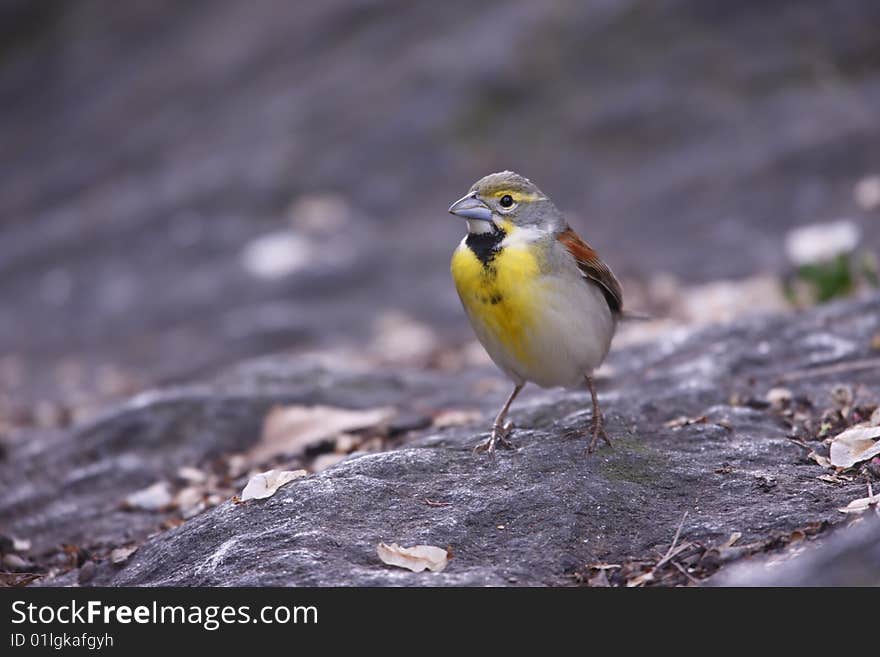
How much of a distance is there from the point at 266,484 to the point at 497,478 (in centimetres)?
92

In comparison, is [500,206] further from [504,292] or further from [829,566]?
[829,566]

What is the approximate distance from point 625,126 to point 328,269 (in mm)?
3418

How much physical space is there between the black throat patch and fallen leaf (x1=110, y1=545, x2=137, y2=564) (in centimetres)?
192

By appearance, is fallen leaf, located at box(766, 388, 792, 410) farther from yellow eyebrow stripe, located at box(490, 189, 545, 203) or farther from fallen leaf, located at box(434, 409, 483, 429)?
yellow eyebrow stripe, located at box(490, 189, 545, 203)

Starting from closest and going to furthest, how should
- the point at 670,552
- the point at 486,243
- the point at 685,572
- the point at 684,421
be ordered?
the point at 685,572 < the point at 670,552 < the point at 486,243 < the point at 684,421

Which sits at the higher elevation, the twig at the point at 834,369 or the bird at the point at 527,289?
the bird at the point at 527,289

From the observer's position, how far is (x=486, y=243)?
470 cm

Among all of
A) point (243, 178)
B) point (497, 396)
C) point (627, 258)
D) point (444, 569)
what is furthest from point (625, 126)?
point (444, 569)

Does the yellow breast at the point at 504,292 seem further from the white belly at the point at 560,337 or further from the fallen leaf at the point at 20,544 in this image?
the fallen leaf at the point at 20,544

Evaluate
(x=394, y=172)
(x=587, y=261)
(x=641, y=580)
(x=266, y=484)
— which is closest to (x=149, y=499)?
(x=266, y=484)

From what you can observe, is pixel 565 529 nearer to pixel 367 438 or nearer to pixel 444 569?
pixel 444 569

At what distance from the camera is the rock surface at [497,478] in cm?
362

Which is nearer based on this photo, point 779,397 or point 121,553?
point 121,553

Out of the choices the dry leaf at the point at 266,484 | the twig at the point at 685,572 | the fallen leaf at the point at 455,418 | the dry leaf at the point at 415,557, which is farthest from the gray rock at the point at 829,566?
the fallen leaf at the point at 455,418
